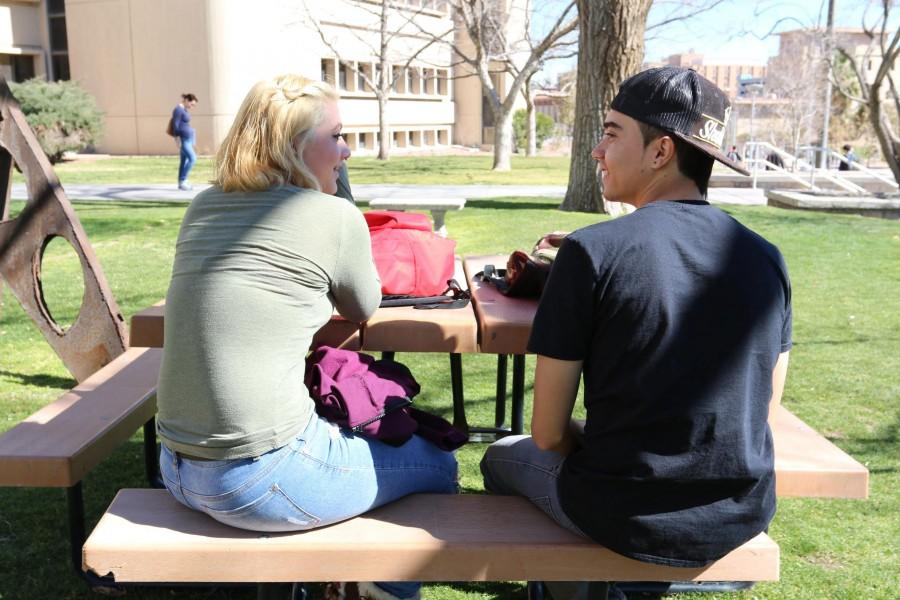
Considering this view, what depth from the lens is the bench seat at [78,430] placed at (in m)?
2.66

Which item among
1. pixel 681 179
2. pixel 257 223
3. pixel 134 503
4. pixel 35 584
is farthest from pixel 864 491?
pixel 35 584

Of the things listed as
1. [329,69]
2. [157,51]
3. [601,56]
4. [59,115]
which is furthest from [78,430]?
[329,69]

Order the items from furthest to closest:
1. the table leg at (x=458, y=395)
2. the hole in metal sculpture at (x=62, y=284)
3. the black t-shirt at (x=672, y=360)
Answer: the hole in metal sculpture at (x=62, y=284)
the table leg at (x=458, y=395)
the black t-shirt at (x=672, y=360)

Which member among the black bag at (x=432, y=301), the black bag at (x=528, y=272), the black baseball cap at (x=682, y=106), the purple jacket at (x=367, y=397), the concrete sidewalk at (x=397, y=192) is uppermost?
the black baseball cap at (x=682, y=106)

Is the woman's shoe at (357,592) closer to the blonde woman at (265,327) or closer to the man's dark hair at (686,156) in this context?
the blonde woman at (265,327)

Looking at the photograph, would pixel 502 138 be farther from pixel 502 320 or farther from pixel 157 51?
pixel 502 320

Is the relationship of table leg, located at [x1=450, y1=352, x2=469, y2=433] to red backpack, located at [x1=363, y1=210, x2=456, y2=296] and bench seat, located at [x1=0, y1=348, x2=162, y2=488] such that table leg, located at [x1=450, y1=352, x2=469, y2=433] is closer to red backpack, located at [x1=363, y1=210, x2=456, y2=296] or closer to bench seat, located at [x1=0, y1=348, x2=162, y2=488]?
red backpack, located at [x1=363, y1=210, x2=456, y2=296]

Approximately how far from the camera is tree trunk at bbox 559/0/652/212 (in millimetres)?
10422

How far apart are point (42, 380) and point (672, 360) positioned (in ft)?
14.6

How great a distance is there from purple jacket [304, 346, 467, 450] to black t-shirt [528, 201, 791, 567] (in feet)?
1.75

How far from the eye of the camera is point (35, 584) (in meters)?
2.98

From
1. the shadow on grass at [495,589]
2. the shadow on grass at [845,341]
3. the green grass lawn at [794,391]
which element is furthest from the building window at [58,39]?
the shadow on grass at [495,589]

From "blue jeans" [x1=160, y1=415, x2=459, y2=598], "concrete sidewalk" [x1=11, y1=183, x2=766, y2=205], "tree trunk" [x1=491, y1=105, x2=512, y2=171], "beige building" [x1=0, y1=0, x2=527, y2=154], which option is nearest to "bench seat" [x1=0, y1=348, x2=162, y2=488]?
"blue jeans" [x1=160, y1=415, x2=459, y2=598]

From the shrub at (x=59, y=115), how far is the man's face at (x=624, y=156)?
75.5ft
